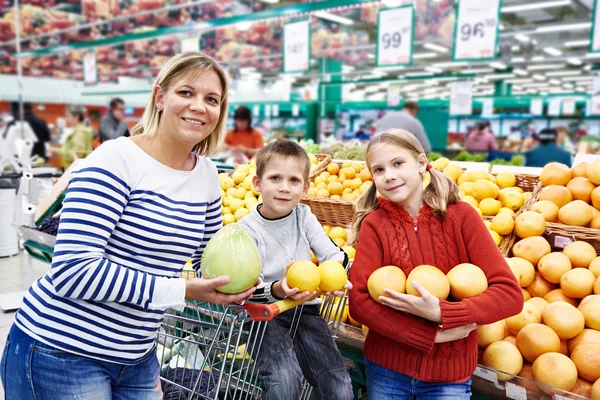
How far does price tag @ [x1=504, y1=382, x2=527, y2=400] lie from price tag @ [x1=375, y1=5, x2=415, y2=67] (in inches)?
217

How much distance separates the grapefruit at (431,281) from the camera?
1.64 metres

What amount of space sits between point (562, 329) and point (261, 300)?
4.38 feet

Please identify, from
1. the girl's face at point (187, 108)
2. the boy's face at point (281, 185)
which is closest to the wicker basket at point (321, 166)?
the boy's face at point (281, 185)

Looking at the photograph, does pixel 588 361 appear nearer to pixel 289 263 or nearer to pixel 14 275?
pixel 289 263

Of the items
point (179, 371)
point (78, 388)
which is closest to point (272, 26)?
point (179, 371)

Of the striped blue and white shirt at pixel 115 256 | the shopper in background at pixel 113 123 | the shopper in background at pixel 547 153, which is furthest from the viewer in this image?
the shopper in background at pixel 113 123

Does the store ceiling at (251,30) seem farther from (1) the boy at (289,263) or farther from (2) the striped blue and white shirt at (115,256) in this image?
(2) the striped blue and white shirt at (115,256)

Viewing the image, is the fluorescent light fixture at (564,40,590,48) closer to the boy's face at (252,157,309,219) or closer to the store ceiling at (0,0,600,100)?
the store ceiling at (0,0,600,100)

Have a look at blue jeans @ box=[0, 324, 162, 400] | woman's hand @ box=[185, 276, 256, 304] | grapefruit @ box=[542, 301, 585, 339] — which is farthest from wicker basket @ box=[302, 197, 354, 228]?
blue jeans @ box=[0, 324, 162, 400]

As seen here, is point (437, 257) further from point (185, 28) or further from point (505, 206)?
point (185, 28)

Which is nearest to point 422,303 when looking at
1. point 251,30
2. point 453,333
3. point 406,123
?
point 453,333

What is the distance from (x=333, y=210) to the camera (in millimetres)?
3393

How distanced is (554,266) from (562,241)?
0.31 m

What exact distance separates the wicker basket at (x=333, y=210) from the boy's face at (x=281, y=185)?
53.1 inches
